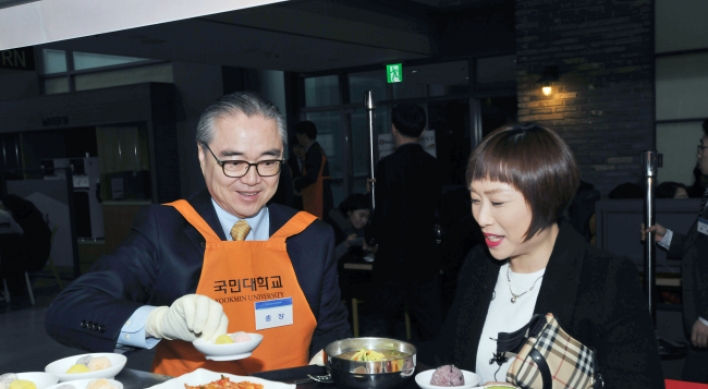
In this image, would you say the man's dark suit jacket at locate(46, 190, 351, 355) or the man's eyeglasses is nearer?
the man's dark suit jacket at locate(46, 190, 351, 355)

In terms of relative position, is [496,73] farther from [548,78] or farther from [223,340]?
[223,340]

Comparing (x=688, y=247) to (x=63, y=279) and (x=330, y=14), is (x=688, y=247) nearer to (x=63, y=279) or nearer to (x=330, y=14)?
(x=330, y=14)

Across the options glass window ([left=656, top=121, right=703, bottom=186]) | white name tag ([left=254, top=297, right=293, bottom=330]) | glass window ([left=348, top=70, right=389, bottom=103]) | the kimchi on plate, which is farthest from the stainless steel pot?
glass window ([left=348, top=70, right=389, bottom=103])

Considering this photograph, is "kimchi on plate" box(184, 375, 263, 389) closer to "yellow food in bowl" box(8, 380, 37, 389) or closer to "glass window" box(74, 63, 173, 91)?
"yellow food in bowl" box(8, 380, 37, 389)

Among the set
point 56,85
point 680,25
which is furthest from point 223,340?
point 56,85

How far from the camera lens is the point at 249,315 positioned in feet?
5.41

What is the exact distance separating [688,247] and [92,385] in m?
2.43

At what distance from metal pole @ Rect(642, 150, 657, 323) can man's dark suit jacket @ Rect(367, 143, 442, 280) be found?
1153 mm

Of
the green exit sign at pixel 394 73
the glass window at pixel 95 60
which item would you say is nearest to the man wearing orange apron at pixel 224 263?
the green exit sign at pixel 394 73

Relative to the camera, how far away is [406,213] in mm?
3607

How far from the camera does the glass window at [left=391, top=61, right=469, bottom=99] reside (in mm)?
9000

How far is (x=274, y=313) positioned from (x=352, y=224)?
3.31 meters

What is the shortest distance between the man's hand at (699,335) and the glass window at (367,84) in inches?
287

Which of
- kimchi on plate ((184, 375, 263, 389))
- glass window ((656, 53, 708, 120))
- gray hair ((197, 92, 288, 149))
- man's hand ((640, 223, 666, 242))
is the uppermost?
glass window ((656, 53, 708, 120))
